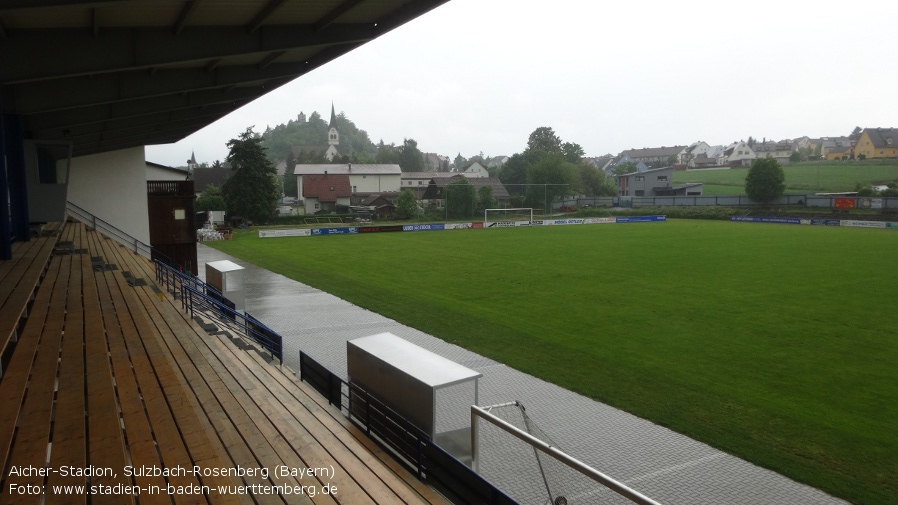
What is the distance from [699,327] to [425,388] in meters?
12.1

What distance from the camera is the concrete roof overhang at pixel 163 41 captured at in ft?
25.5

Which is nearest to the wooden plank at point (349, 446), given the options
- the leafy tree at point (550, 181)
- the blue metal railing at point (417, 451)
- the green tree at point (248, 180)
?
the blue metal railing at point (417, 451)

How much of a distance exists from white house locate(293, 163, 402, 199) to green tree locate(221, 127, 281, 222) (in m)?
34.6

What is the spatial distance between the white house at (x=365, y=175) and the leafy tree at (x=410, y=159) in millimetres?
58214

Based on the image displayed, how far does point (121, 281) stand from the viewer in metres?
12.2

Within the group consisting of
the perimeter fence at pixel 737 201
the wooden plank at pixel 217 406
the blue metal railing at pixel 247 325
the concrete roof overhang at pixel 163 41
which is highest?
the concrete roof overhang at pixel 163 41

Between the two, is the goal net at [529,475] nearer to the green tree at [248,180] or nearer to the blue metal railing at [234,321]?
the blue metal railing at [234,321]

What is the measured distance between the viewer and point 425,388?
21.8 ft

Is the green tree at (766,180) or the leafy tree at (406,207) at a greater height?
the green tree at (766,180)

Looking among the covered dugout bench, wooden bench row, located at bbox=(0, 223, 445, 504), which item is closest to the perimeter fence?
the covered dugout bench

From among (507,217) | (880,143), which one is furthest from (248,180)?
(880,143)

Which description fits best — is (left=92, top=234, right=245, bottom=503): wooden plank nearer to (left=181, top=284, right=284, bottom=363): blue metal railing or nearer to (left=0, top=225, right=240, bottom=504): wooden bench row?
(left=0, top=225, right=240, bottom=504): wooden bench row

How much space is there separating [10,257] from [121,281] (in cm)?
192

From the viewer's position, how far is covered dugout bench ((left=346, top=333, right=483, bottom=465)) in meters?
6.68
